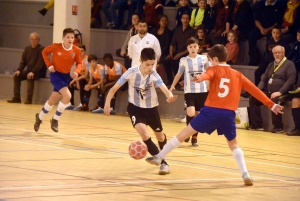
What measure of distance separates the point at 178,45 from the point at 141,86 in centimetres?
815

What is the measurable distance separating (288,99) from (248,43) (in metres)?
2.68

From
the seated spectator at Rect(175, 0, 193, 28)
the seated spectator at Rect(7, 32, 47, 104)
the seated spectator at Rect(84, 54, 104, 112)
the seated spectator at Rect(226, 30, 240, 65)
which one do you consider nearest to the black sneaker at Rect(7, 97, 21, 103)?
the seated spectator at Rect(7, 32, 47, 104)

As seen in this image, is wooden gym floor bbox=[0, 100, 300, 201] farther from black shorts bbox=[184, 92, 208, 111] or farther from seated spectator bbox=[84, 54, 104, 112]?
seated spectator bbox=[84, 54, 104, 112]

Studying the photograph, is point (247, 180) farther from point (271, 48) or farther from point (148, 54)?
point (271, 48)

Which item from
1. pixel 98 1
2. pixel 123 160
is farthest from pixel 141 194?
pixel 98 1

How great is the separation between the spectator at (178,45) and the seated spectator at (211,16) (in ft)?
1.50

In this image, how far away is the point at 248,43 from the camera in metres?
16.2

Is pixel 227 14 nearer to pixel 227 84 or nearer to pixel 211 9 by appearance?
pixel 211 9

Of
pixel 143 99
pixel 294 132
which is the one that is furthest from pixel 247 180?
pixel 294 132

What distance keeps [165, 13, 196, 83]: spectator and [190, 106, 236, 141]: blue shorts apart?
8688 mm

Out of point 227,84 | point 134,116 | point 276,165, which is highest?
point 227,84

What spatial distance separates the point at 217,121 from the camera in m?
7.67

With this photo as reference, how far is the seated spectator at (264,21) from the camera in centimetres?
1579

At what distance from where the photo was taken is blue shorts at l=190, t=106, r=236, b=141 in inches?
302
